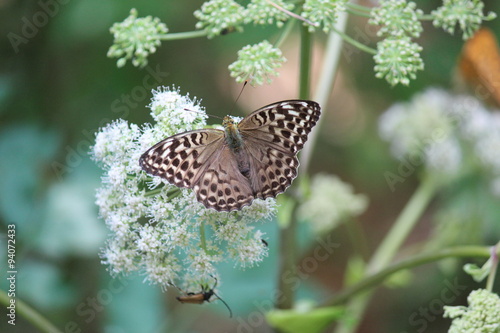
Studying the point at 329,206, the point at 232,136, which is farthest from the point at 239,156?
the point at 329,206

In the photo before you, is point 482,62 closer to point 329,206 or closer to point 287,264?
point 329,206

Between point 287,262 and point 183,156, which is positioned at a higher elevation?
point 183,156

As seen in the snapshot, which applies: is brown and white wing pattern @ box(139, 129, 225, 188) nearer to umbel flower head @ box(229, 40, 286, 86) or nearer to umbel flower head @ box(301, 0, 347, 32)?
umbel flower head @ box(229, 40, 286, 86)

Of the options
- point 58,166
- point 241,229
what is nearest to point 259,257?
point 241,229

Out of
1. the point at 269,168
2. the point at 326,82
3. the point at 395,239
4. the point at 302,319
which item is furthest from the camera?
the point at 395,239

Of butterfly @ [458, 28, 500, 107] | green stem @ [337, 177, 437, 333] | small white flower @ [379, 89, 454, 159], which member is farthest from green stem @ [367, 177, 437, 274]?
butterfly @ [458, 28, 500, 107]
